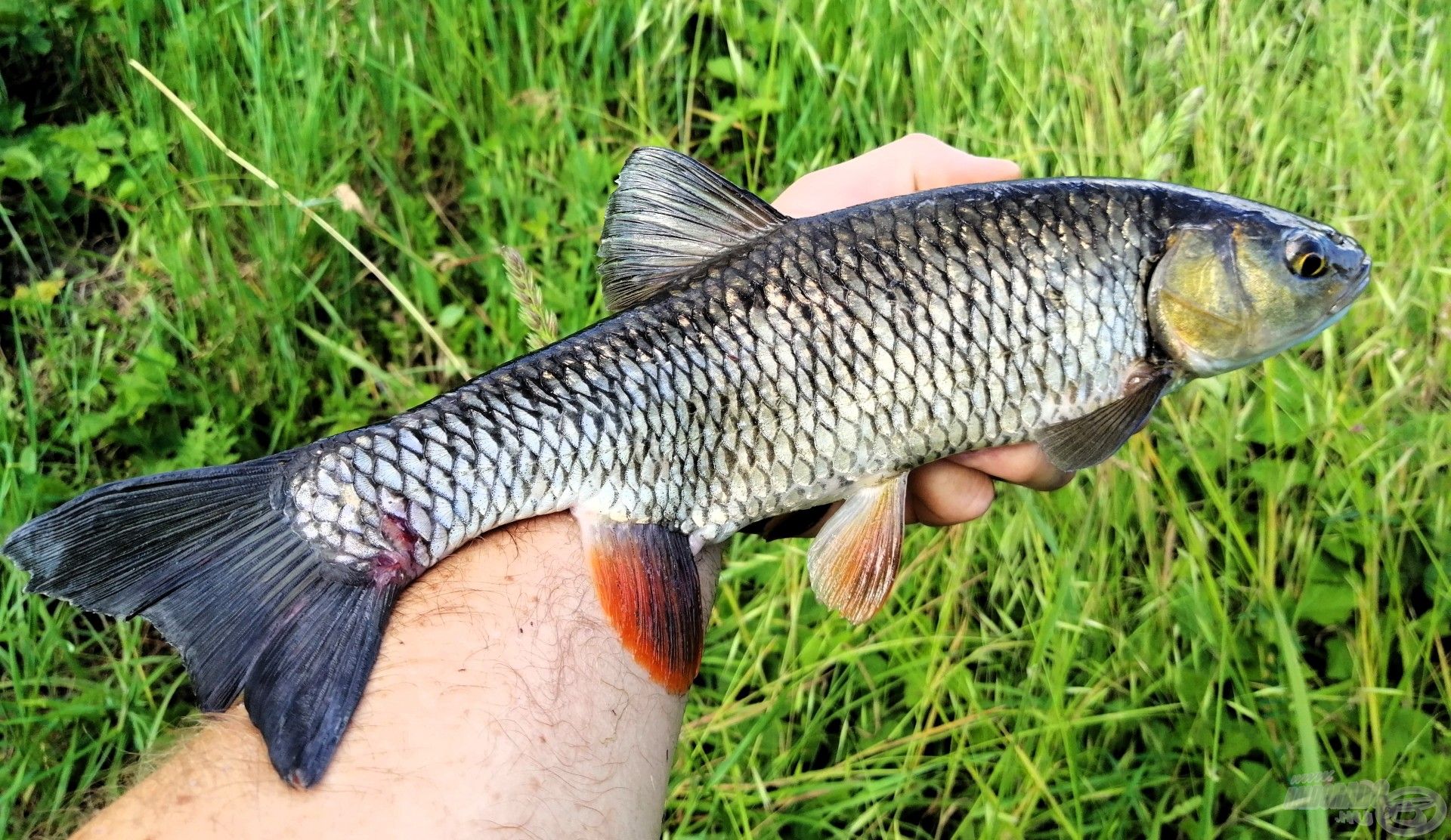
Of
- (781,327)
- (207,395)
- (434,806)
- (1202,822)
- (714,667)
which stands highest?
(781,327)

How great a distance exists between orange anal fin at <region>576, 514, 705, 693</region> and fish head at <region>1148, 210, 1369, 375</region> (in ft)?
3.15

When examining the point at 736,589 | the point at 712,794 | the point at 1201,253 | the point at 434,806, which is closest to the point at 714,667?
the point at 736,589

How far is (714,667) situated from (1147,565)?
3.45 ft

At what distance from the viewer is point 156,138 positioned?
10.5 ft

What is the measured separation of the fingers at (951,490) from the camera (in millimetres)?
2158

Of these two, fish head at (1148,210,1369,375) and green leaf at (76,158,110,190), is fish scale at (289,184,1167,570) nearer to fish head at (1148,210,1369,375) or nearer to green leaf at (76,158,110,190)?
fish head at (1148,210,1369,375)

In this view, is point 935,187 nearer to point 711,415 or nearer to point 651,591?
point 711,415

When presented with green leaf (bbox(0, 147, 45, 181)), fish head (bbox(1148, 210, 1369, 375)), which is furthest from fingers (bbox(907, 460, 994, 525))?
green leaf (bbox(0, 147, 45, 181))

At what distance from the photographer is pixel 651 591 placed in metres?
1.77

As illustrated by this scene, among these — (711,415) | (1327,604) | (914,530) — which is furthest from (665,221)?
(1327,604)

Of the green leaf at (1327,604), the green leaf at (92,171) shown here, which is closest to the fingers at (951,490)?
the green leaf at (1327,604)

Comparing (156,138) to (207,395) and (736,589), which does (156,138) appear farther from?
(736,589)

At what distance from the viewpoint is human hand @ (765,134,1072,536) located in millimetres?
2125

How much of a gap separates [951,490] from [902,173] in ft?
2.39
